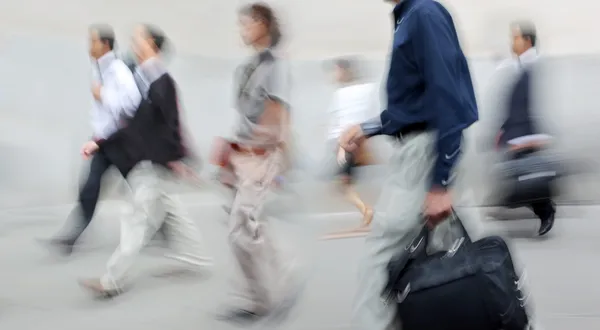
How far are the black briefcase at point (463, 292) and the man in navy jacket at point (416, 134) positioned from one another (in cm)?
13

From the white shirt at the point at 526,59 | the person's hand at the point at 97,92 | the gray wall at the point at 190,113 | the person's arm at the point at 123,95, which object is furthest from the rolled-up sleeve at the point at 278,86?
the gray wall at the point at 190,113

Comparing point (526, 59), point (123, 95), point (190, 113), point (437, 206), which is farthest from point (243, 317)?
point (190, 113)

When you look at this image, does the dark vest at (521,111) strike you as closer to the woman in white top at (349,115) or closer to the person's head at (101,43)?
the woman in white top at (349,115)

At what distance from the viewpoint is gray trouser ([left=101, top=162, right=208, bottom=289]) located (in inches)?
195

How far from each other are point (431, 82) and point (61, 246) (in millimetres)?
4347

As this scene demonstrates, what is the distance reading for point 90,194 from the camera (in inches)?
223

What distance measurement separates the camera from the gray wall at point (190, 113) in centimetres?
824

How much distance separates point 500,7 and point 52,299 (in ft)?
26.9

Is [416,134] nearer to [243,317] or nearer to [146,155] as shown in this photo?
[243,317]

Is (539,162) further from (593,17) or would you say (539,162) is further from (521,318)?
(593,17)

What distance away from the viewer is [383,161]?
7789 mm

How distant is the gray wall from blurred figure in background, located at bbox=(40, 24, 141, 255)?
7.73 feet

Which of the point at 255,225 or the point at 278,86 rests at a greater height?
the point at 278,86

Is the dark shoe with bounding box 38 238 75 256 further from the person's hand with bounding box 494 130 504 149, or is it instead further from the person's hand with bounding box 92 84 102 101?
the person's hand with bounding box 494 130 504 149
